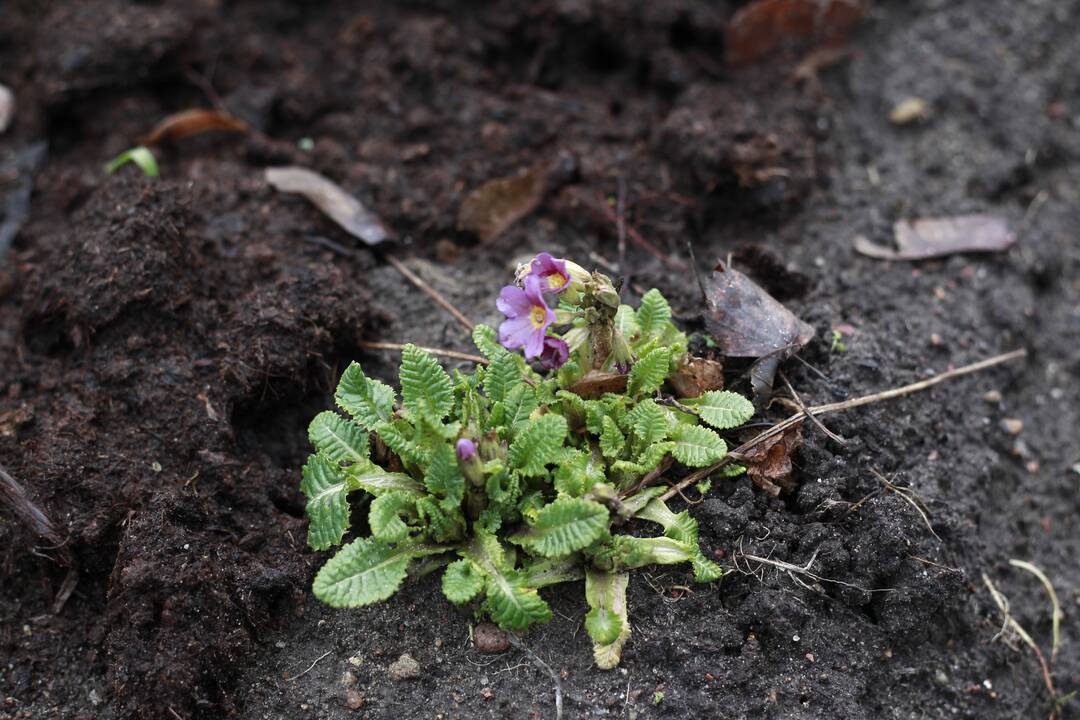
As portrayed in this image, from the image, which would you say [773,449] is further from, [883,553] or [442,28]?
[442,28]

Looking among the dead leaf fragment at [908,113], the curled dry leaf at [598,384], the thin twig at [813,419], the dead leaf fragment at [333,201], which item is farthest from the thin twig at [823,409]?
the dead leaf fragment at [333,201]

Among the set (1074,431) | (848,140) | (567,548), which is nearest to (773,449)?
(567,548)

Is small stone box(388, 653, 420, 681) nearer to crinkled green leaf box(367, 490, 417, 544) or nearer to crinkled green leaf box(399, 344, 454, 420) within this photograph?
crinkled green leaf box(367, 490, 417, 544)

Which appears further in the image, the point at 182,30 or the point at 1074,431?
the point at 182,30

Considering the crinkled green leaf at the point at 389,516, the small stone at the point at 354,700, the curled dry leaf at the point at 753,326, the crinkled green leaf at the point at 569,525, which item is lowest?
the small stone at the point at 354,700

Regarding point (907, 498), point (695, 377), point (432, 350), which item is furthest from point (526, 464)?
point (907, 498)

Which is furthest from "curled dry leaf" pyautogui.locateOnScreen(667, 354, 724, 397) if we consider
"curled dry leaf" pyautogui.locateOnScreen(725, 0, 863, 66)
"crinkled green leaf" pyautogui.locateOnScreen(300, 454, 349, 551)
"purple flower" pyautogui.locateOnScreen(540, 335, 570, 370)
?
"curled dry leaf" pyautogui.locateOnScreen(725, 0, 863, 66)

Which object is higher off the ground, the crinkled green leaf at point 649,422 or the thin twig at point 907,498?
the crinkled green leaf at point 649,422

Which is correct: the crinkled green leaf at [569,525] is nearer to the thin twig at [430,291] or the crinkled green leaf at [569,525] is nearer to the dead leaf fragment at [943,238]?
the thin twig at [430,291]
